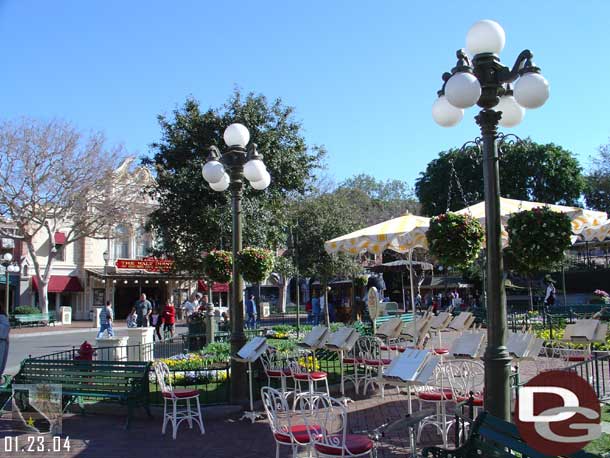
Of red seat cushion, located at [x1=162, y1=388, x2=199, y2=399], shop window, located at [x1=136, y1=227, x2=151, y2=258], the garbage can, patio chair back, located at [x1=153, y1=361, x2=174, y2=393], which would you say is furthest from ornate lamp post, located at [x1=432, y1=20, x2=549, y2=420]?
shop window, located at [x1=136, y1=227, x2=151, y2=258]

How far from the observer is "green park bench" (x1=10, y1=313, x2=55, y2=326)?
31375 millimetres

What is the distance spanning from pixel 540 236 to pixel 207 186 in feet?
43.9

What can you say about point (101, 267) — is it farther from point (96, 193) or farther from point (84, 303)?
point (96, 193)

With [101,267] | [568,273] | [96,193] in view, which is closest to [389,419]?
[96,193]

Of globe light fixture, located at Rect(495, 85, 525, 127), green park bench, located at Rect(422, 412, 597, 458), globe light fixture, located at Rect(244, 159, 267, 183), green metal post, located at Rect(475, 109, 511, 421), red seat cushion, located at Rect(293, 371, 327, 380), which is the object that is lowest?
red seat cushion, located at Rect(293, 371, 327, 380)

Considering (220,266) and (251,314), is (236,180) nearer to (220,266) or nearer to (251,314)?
(220,266)

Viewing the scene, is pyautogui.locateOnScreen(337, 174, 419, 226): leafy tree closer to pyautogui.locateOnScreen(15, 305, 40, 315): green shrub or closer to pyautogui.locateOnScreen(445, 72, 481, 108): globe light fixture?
pyautogui.locateOnScreen(15, 305, 40, 315): green shrub

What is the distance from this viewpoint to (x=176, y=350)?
47.0 feet

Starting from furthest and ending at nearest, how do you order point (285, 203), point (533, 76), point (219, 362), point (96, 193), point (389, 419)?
point (96, 193), point (285, 203), point (219, 362), point (389, 419), point (533, 76)

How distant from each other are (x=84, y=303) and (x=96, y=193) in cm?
1132

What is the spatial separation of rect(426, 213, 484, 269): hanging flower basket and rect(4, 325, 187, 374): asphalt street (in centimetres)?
1205

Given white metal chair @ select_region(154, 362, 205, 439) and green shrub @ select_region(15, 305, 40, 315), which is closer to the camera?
white metal chair @ select_region(154, 362, 205, 439)

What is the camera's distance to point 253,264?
28.8ft

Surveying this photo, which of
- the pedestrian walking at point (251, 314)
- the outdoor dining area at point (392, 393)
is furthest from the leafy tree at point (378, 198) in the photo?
the outdoor dining area at point (392, 393)
